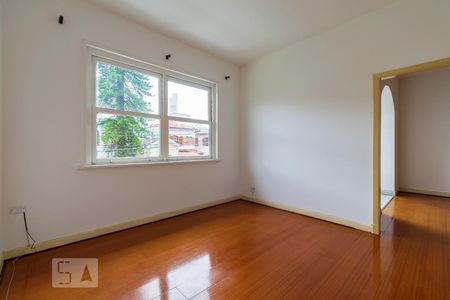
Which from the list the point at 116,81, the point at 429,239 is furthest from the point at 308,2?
the point at 429,239

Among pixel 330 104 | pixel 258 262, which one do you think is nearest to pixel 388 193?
pixel 330 104

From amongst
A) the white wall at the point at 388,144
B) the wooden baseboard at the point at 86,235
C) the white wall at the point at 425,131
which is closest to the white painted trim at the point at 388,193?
the white wall at the point at 388,144

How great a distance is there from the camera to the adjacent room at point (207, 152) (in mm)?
1865

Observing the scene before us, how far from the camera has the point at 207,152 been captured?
4.01 m

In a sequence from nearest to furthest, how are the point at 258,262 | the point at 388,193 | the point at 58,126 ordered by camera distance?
the point at 258,262 < the point at 58,126 < the point at 388,193

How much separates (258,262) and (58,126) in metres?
2.60

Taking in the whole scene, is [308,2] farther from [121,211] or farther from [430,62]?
[121,211]

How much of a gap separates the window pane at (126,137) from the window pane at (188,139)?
0.93 feet

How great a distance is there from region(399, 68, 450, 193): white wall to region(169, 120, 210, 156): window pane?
497 cm

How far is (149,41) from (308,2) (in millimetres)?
2192

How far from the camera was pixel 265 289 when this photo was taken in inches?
64.1

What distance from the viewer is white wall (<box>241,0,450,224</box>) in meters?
2.41

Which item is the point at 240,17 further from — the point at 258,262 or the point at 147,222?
the point at 147,222

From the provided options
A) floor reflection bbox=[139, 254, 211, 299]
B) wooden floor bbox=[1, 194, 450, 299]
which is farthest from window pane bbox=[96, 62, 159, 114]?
floor reflection bbox=[139, 254, 211, 299]
